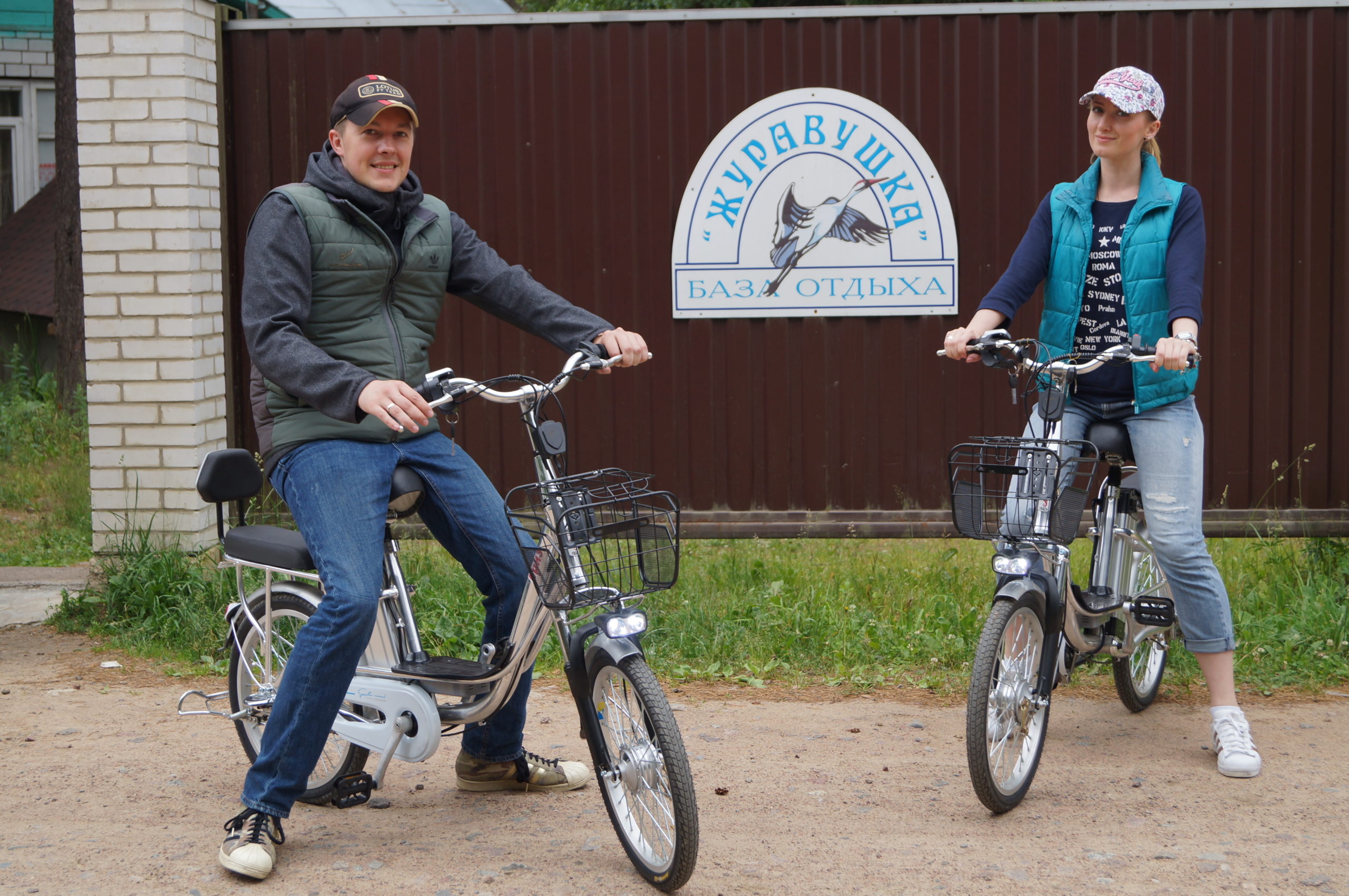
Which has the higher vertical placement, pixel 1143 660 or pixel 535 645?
pixel 535 645

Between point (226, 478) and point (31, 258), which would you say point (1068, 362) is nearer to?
point (226, 478)

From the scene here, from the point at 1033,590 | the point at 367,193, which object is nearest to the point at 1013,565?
the point at 1033,590

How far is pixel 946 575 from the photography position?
6.28m

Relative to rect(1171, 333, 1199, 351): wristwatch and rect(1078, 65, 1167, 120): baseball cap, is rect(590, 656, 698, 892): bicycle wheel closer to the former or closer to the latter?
rect(1171, 333, 1199, 351): wristwatch

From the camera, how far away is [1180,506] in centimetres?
423

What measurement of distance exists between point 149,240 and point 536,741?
3050mm

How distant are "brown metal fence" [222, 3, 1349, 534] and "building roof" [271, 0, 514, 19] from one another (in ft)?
6.59

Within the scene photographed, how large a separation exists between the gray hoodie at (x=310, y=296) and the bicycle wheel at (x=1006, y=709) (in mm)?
1383

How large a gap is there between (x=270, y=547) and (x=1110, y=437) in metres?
2.58

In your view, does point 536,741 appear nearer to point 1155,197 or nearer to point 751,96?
point 1155,197

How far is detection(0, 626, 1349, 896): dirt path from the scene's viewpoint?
11.5ft

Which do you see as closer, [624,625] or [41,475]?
[624,625]

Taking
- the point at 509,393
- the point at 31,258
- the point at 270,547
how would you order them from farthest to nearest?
the point at 31,258
the point at 270,547
the point at 509,393

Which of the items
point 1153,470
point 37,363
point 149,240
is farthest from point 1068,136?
point 37,363
